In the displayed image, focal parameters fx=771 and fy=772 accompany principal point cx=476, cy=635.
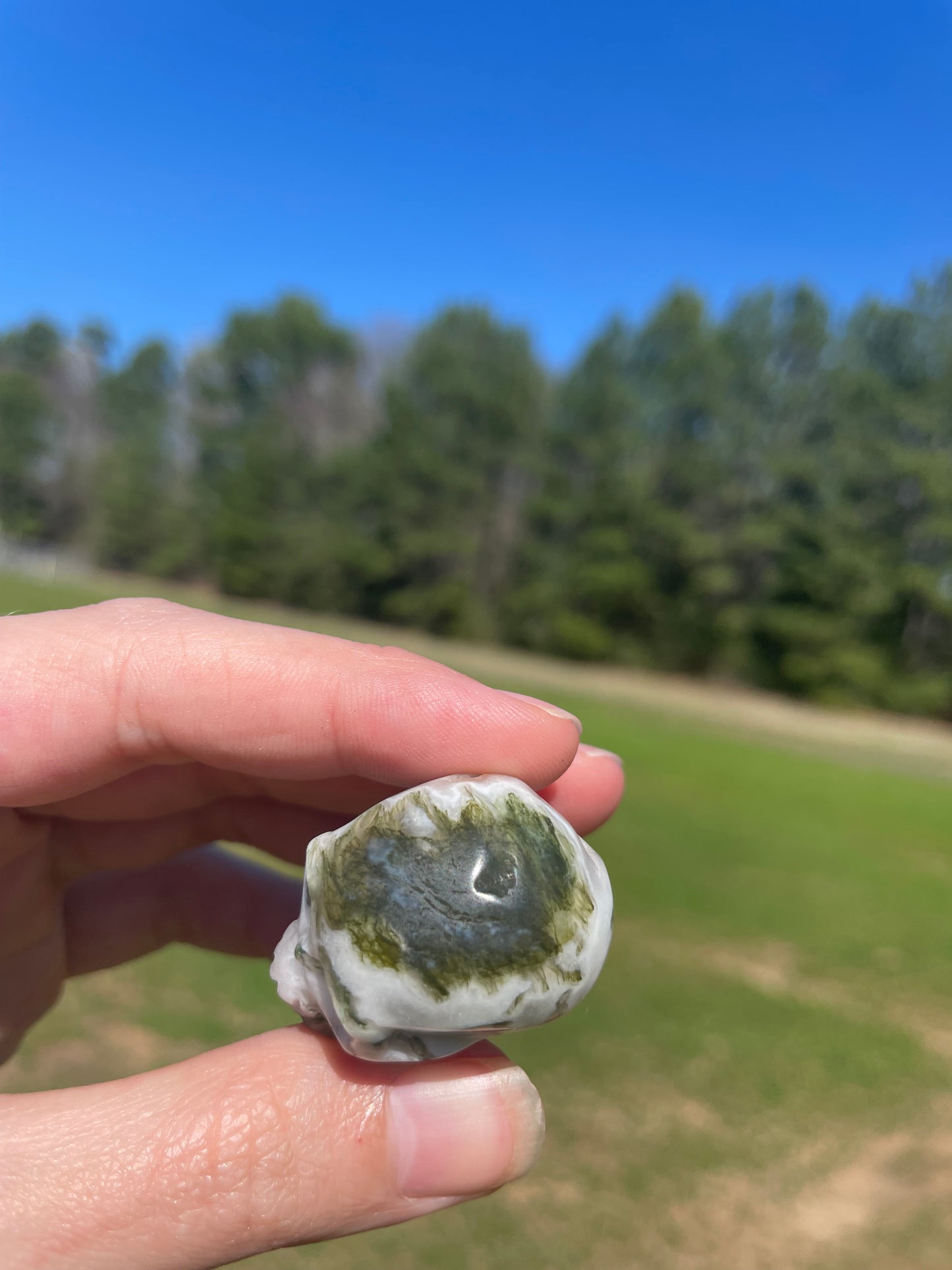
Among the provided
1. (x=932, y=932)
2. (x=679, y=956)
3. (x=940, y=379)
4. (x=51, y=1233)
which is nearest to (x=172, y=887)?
(x=51, y=1233)

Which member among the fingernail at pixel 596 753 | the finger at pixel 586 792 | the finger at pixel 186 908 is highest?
the fingernail at pixel 596 753

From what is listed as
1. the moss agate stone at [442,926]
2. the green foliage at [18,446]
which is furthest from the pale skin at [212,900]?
the green foliage at [18,446]

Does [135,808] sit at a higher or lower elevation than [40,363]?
lower

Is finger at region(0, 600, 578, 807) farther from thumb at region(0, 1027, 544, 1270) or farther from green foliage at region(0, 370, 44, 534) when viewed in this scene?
green foliage at region(0, 370, 44, 534)

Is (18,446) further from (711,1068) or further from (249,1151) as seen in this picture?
(249,1151)

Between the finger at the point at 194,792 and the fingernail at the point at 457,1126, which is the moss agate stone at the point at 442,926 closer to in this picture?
the fingernail at the point at 457,1126

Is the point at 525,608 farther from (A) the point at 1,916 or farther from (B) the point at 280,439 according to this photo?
(A) the point at 1,916

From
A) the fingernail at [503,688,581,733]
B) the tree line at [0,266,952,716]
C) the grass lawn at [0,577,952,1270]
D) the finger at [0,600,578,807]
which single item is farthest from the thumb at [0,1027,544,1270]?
the tree line at [0,266,952,716]
